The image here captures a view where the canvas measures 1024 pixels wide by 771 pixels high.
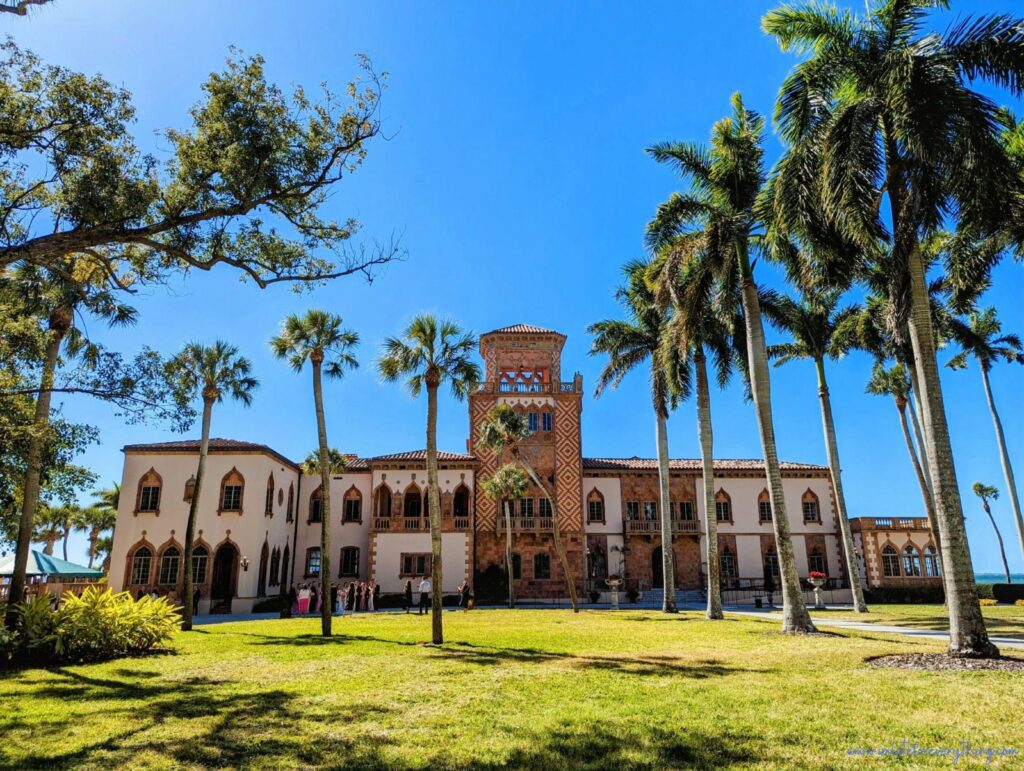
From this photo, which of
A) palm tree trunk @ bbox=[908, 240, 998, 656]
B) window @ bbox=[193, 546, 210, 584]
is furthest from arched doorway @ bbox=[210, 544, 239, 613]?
palm tree trunk @ bbox=[908, 240, 998, 656]

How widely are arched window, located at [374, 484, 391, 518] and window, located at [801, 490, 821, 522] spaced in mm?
27474

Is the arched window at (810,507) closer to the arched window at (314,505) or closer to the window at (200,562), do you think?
the arched window at (314,505)

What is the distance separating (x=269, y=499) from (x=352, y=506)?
5916mm

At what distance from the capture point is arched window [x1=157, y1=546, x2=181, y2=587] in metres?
31.9

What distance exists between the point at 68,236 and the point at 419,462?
30.1 meters

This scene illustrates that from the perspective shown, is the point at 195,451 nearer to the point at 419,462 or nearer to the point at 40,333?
the point at 419,462

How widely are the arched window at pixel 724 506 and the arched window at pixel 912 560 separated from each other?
10.4m

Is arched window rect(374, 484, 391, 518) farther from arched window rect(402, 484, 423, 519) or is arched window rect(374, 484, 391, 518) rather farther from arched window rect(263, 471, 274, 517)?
arched window rect(263, 471, 274, 517)

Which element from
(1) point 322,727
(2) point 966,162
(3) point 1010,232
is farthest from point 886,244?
(1) point 322,727

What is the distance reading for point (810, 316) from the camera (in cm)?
2708

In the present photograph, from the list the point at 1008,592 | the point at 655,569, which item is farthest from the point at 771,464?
the point at 1008,592

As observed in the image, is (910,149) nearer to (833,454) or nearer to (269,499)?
(833,454)

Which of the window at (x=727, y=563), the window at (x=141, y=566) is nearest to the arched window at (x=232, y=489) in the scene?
the window at (x=141, y=566)

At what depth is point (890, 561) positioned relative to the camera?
38000 mm
